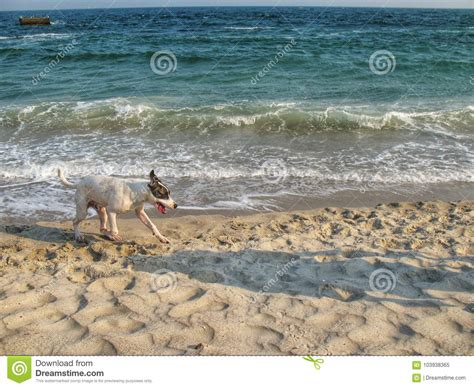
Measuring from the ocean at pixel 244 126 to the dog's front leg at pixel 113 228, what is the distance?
5.24 feet

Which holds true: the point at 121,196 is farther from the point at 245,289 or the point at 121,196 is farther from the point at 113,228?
the point at 245,289

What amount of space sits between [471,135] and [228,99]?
7041 mm

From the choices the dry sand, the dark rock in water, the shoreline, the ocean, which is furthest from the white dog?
the dark rock in water

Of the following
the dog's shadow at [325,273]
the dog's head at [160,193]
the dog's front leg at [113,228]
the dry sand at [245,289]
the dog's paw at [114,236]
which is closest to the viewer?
the dry sand at [245,289]

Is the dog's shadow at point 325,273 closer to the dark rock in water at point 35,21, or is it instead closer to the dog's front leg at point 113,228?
the dog's front leg at point 113,228

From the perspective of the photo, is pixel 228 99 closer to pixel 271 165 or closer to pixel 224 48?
pixel 271 165

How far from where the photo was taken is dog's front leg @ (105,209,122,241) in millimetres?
6012

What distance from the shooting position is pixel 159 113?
13.3 metres

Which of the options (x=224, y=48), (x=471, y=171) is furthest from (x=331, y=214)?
(x=224, y=48)

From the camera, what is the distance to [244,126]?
40.9ft

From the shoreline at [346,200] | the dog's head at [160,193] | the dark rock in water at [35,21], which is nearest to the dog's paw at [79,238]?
the shoreline at [346,200]

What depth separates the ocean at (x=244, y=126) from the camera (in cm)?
851

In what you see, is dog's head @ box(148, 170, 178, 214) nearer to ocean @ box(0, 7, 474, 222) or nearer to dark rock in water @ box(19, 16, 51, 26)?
ocean @ box(0, 7, 474, 222)

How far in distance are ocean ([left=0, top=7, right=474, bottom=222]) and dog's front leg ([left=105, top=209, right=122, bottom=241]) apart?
5.24 ft
